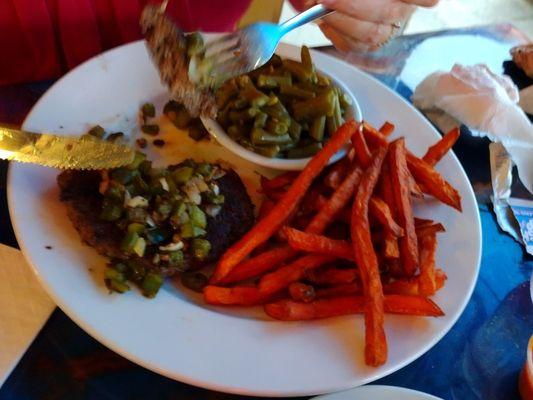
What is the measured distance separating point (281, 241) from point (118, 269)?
0.39 metres

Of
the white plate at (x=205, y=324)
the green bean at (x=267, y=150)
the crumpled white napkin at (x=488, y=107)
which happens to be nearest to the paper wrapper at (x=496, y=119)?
the crumpled white napkin at (x=488, y=107)

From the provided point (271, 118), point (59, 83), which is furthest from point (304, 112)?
point (59, 83)

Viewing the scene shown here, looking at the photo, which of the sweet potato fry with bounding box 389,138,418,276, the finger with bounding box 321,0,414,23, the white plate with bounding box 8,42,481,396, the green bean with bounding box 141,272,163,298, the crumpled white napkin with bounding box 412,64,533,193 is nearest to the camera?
the white plate with bounding box 8,42,481,396

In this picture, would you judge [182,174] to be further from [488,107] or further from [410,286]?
[488,107]

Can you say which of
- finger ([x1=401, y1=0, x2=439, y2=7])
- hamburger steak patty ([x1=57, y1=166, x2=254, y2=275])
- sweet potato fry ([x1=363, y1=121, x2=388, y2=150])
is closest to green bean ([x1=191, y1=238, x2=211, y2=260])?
hamburger steak patty ([x1=57, y1=166, x2=254, y2=275])

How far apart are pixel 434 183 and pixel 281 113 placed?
1.54ft

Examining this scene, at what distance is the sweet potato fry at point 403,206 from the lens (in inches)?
51.5

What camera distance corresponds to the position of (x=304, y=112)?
A: 5.40 ft

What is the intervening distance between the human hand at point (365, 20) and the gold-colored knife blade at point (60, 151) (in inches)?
25.4

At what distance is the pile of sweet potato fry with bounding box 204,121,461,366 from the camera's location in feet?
4.05

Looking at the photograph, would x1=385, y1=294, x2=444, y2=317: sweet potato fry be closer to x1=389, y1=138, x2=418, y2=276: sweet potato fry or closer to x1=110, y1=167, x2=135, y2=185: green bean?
x1=389, y1=138, x2=418, y2=276: sweet potato fry

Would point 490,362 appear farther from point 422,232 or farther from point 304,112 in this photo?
point 304,112

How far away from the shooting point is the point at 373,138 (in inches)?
61.8

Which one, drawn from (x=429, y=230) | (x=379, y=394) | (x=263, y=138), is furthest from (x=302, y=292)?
(x=263, y=138)
